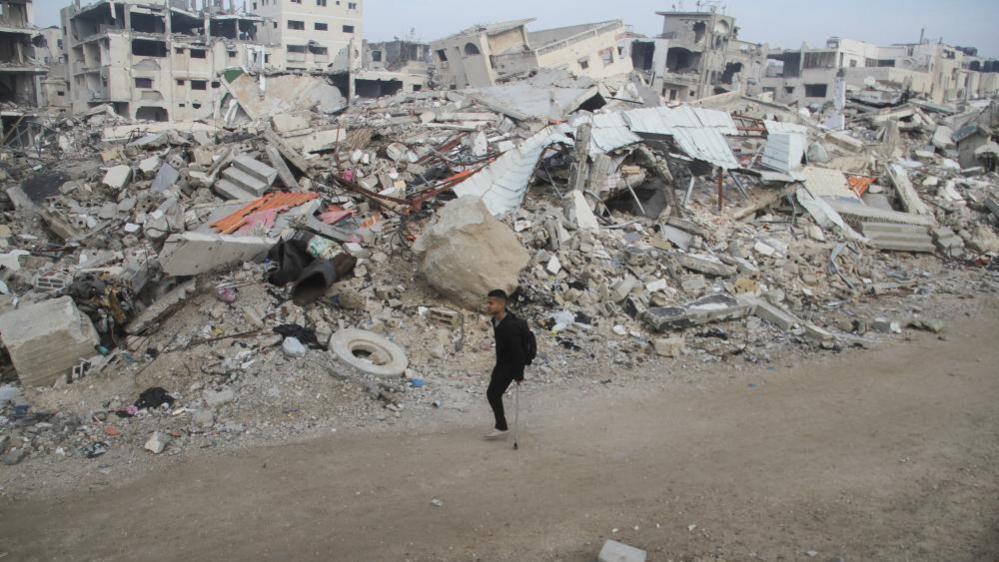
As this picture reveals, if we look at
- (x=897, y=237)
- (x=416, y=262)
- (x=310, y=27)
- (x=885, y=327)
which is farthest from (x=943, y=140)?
(x=310, y=27)

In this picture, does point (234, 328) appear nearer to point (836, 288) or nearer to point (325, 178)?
point (325, 178)

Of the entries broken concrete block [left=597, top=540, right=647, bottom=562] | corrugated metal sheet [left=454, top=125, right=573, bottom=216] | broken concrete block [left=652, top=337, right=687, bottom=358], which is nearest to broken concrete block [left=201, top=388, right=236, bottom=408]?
broken concrete block [left=597, top=540, right=647, bottom=562]

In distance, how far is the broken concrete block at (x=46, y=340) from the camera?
625cm

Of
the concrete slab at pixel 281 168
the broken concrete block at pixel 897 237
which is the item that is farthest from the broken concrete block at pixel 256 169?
the broken concrete block at pixel 897 237

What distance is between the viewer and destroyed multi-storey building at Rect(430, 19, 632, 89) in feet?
90.6

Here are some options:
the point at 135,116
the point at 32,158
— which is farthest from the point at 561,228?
the point at 135,116

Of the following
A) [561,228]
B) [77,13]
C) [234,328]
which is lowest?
[234,328]

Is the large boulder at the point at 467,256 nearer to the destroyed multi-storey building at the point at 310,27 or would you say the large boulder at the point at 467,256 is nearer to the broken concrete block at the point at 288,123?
the broken concrete block at the point at 288,123

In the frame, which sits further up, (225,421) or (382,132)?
(382,132)

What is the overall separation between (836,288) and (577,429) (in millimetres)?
A: 6480

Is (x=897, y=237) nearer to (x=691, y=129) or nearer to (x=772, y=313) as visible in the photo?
(x=691, y=129)

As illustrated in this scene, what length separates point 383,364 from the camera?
649cm

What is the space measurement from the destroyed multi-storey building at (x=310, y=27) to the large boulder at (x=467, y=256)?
4286 cm

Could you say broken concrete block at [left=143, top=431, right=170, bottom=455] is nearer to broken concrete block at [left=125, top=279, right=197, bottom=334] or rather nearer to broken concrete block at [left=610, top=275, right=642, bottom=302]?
broken concrete block at [left=125, top=279, right=197, bottom=334]
